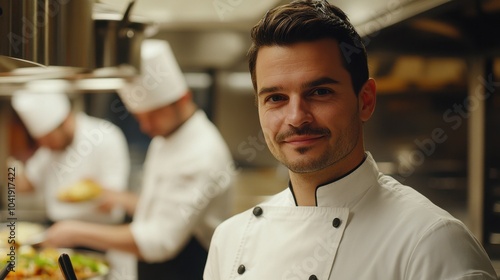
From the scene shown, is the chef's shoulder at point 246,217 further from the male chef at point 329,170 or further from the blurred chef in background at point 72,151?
the blurred chef in background at point 72,151

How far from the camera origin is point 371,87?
1.16m

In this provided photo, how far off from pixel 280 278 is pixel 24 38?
68 centimetres

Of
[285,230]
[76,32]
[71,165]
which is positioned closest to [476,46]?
[285,230]

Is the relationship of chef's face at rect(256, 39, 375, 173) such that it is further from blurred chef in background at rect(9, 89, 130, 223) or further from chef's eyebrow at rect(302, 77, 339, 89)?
blurred chef in background at rect(9, 89, 130, 223)

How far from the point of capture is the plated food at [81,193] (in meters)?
2.89

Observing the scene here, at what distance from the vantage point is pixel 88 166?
3.30m

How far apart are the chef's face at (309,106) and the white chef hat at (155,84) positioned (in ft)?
5.62

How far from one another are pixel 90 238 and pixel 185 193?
0.50m

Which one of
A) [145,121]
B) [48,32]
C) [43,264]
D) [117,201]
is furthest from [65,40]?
[117,201]

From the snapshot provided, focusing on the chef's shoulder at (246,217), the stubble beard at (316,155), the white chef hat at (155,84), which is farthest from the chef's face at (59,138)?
the stubble beard at (316,155)

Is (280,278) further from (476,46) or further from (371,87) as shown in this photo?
(476,46)

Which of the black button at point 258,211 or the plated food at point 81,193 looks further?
the plated food at point 81,193

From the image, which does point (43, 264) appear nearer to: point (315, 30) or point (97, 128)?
point (97, 128)

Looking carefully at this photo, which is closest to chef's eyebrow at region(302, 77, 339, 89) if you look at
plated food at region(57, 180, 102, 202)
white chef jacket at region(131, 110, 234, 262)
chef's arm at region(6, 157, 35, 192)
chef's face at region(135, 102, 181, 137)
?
white chef jacket at region(131, 110, 234, 262)
